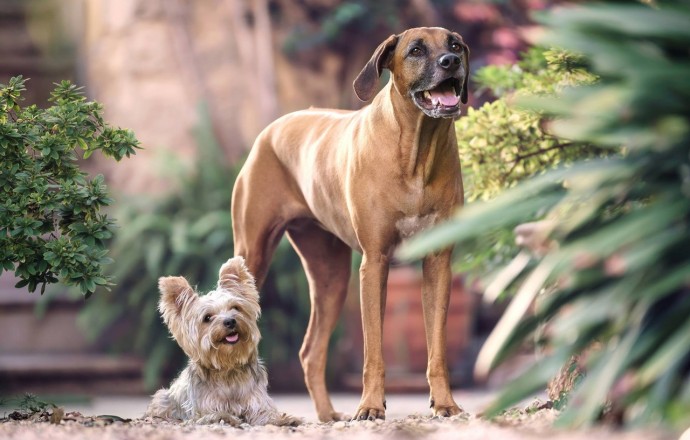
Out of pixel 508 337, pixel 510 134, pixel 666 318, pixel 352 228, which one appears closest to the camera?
pixel 666 318

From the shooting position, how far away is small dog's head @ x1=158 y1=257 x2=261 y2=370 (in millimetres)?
4969

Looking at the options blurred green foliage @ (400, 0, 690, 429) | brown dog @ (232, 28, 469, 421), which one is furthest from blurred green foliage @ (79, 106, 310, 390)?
blurred green foliage @ (400, 0, 690, 429)

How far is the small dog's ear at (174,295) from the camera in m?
5.15

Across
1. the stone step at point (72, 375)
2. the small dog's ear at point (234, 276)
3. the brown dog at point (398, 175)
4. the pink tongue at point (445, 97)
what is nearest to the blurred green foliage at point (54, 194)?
the small dog's ear at point (234, 276)

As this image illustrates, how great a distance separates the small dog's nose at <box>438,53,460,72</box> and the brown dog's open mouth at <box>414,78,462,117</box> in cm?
9

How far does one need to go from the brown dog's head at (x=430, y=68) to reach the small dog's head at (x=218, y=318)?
1142mm

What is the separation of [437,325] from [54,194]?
68.3 inches

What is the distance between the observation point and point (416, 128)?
4914 mm

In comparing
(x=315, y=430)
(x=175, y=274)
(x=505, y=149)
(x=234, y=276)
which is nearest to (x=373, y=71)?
(x=505, y=149)

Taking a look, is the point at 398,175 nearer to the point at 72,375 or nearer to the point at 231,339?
the point at 231,339

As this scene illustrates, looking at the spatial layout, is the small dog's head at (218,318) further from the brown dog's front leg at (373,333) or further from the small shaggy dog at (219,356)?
the brown dog's front leg at (373,333)

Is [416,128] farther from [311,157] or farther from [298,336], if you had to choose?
[298,336]

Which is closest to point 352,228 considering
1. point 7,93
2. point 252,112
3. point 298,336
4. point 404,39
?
point 404,39

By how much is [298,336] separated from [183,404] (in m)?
4.27
